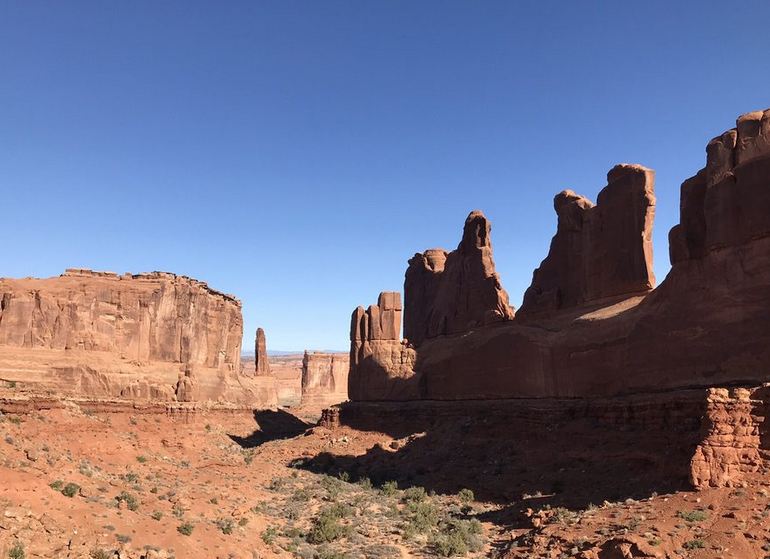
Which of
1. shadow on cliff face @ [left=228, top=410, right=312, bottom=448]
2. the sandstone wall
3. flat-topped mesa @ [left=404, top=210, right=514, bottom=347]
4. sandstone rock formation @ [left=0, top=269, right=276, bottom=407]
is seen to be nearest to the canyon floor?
sandstone rock formation @ [left=0, top=269, right=276, bottom=407]

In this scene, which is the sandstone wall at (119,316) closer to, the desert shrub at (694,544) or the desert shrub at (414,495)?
the desert shrub at (414,495)

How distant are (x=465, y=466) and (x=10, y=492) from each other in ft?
62.8

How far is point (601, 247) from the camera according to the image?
29.2 m

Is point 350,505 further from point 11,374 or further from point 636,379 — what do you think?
point 11,374

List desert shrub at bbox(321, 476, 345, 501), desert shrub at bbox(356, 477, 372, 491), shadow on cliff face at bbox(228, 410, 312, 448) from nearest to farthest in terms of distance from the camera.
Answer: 1. desert shrub at bbox(321, 476, 345, 501)
2. desert shrub at bbox(356, 477, 372, 491)
3. shadow on cliff face at bbox(228, 410, 312, 448)

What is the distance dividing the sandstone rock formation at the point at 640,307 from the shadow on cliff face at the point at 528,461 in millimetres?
2187

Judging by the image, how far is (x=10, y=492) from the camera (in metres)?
15.2

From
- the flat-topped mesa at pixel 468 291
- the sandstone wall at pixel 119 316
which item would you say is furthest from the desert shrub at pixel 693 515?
the sandstone wall at pixel 119 316

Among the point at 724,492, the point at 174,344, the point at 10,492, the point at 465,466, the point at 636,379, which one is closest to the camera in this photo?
the point at 10,492

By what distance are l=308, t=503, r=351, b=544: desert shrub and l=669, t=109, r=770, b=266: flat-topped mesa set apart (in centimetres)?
1588

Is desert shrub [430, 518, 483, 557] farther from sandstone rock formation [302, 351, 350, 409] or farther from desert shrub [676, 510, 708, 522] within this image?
sandstone rock formation [302, 351, 350, 409]

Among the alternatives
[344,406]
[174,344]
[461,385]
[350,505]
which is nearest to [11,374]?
[174,344]

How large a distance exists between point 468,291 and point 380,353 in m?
8.21

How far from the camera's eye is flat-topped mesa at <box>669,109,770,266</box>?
20484mm
